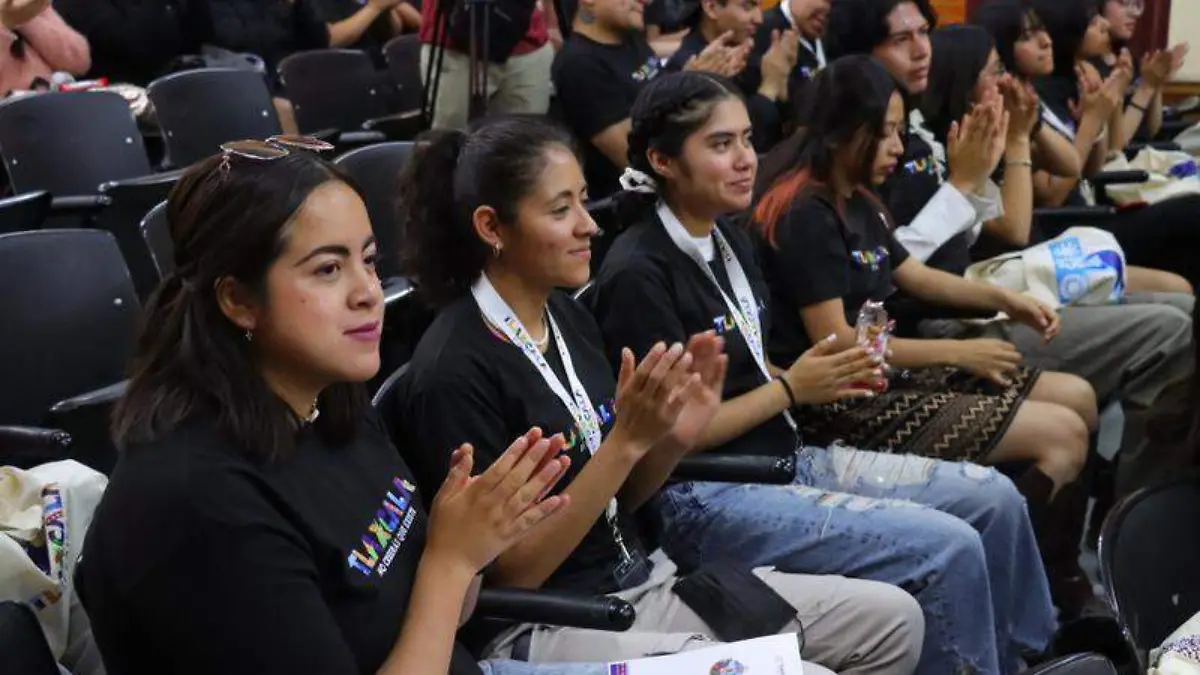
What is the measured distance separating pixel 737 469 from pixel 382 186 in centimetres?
128

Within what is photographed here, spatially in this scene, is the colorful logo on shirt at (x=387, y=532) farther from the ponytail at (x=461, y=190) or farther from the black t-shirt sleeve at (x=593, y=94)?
the black t-shirt sleeve at (x=593, y=94)

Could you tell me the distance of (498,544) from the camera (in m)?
1.41

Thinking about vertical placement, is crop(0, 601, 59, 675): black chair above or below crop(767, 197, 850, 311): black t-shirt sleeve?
above

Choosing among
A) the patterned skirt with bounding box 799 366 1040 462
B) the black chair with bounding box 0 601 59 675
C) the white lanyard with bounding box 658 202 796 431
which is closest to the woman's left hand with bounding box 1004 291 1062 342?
the patterned skirt with bounding box 799 366 1040 462

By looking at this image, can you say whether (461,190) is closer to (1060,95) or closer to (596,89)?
(596,89)

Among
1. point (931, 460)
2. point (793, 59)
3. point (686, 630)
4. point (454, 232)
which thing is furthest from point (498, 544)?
point (793, 59)

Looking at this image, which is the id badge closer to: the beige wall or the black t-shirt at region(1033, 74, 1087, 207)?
the black t-shirt at region(1033, 74, 1087, 207)

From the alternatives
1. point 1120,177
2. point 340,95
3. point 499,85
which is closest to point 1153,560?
point 1120,177

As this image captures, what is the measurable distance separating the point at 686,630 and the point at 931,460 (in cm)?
77

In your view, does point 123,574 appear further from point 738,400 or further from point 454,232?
point 738,400

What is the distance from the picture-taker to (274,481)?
1291 millimetres

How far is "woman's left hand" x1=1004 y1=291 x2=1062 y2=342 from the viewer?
296 cm

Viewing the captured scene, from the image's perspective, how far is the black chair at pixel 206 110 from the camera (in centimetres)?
369

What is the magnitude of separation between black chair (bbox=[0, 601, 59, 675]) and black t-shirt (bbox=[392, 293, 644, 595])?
1.81 feet
